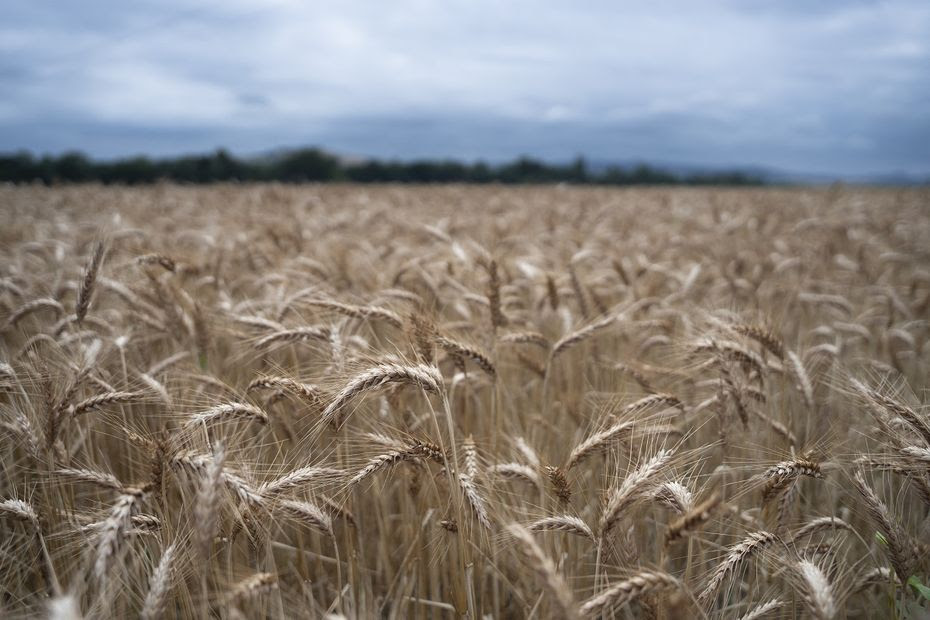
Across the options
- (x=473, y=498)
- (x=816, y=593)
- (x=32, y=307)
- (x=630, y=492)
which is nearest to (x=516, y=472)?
(x=473, y=498)

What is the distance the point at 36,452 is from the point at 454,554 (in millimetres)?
1533

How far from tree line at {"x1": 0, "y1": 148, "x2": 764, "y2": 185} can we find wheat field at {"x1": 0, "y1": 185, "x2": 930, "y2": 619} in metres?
30.7

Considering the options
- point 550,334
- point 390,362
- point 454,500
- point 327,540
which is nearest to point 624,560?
point 454,500

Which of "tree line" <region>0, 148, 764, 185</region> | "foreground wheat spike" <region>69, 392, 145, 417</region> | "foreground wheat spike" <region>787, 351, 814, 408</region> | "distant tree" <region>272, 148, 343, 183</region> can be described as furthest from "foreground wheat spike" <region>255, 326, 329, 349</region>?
"distant tree" <region>272, 148, 343, 183</region>

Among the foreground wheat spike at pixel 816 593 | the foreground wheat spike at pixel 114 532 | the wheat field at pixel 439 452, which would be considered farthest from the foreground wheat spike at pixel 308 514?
the foreground wheat spike at pixel 816 593

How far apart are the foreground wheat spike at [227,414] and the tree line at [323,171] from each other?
32.7 meters

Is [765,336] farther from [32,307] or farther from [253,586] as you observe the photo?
[32,307]

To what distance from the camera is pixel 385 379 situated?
1.76m

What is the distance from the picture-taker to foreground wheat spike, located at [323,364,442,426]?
1.72 metres


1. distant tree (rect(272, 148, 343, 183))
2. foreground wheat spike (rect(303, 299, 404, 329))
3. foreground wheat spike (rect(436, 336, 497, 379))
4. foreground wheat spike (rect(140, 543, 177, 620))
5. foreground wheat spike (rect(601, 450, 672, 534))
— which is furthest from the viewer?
distant tree (rect(272, 148, 343, 183))

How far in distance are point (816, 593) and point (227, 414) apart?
179cm

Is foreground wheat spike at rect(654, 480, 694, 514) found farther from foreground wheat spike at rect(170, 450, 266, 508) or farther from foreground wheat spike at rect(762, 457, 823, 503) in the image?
foreground wheat spike at rect(170, 450, 266, 508)

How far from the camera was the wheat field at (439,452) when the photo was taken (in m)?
1.68

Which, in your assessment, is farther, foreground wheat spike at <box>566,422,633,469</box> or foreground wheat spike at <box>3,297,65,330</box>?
foreground wheat spike at <box>3,297,65,330</box>
